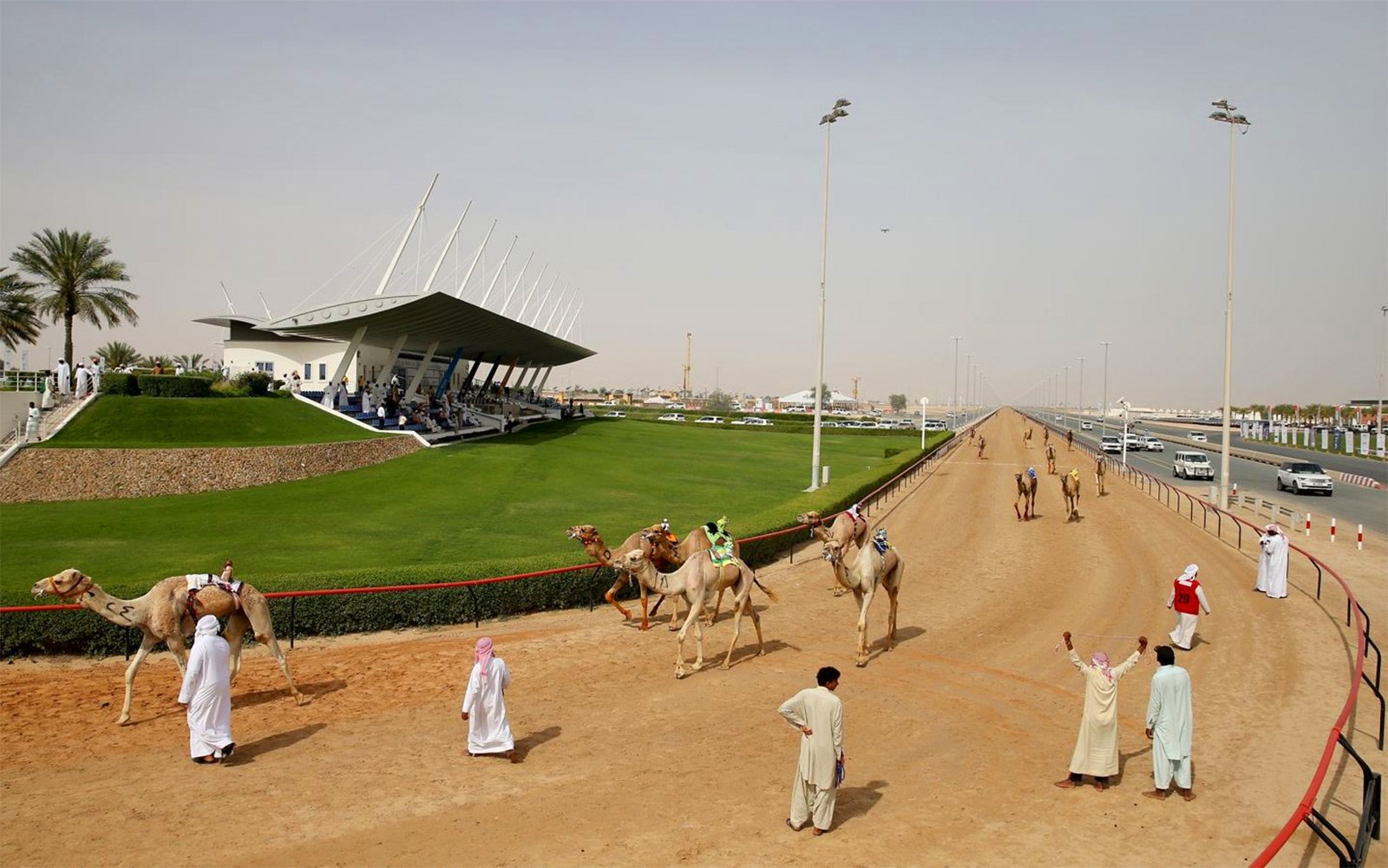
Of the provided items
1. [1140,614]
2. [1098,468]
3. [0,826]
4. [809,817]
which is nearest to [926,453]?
[1098,468]

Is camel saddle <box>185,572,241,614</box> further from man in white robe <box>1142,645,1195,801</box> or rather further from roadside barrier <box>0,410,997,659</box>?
man in white robe <box>1142,645,1195,801</box>

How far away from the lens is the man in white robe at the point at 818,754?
7.87 metres

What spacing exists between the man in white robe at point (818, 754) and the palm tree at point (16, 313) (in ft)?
159

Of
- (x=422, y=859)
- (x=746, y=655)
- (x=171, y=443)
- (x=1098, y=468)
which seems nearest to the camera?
(x=422, y=859)

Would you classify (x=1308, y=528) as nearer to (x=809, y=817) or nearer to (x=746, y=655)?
(x=746, y=655)

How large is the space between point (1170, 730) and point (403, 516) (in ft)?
70.7

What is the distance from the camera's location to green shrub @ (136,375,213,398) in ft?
127

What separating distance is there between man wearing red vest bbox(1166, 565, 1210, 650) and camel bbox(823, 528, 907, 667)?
459cm

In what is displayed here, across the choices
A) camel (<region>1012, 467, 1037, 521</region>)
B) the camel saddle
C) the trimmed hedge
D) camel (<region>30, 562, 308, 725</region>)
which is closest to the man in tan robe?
camel (<region>30, 562, 308, 725</region>)

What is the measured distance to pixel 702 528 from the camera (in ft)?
53.8

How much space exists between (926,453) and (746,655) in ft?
120

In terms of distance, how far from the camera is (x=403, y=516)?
25484mm

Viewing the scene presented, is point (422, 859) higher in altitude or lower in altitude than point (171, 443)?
lower

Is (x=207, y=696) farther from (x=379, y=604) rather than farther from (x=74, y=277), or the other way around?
(x=74, y=277)
